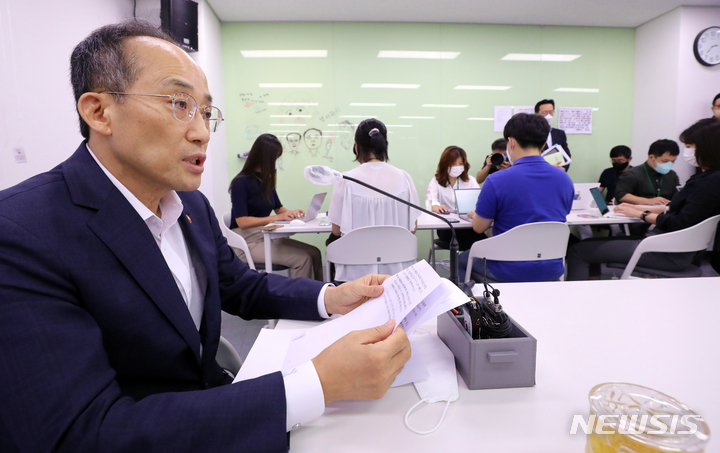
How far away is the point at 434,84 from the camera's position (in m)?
5.02

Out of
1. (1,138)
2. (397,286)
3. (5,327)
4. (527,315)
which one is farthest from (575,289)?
(1,138)

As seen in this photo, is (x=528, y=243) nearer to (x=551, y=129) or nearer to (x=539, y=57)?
(x=551, y=129)

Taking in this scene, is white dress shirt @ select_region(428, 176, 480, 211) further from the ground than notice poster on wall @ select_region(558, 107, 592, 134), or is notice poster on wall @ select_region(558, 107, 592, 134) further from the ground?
notice poster on wall @ select_region(558, 107, 592, 134)

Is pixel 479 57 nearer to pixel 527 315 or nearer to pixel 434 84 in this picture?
pixel 434 84

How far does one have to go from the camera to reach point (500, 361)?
66 centimetres

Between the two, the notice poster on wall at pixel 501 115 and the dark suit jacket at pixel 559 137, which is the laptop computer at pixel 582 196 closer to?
the dark suit jacket at pixel 559 137

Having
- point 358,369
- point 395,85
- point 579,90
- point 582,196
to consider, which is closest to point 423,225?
point 582,196

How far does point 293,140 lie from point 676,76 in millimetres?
4854

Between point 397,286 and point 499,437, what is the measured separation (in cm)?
34

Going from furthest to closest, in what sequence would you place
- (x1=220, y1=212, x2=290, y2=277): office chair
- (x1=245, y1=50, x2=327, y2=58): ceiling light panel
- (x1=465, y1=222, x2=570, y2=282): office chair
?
(x1=245, y1=50, x2=327, y2=58): ceiling light panel, (x1=220, y1=212, x2=290, y2=277): office chair, (x1=465, y1=222, x2=570, y2=282): office chair

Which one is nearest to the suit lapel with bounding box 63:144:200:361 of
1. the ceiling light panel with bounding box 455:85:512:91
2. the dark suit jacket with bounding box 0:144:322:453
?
the dark suit jacket with bounding box 0:144:322:453

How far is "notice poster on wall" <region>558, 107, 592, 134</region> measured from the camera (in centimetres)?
519

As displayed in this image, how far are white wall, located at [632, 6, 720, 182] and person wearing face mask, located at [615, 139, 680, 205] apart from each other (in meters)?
1.34

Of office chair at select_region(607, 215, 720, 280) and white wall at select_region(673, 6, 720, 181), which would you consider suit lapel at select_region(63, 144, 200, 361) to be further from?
white wall at select_region(673, 6, 720, 181)
